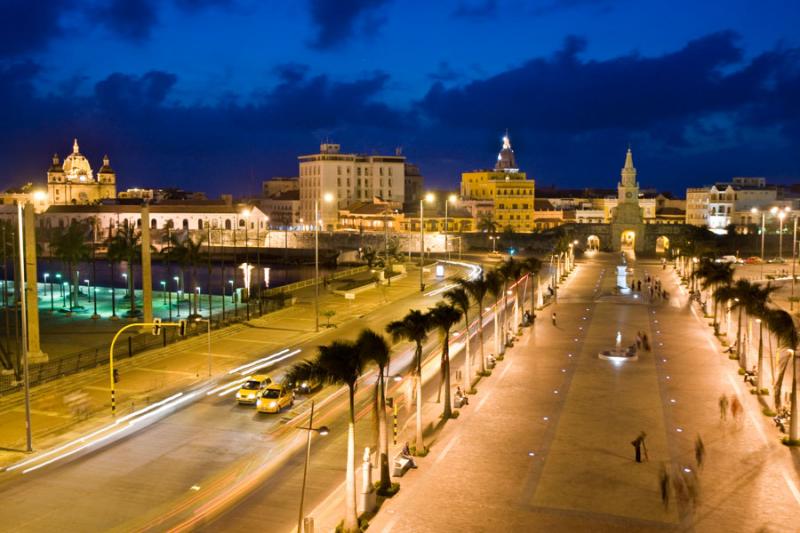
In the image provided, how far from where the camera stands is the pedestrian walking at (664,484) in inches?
822

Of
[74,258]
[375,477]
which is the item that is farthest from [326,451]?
[74,258]

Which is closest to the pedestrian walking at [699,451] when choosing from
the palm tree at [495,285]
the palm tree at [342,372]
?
the palm tree at [342,372]

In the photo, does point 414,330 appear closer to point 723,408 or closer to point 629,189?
point 723,408

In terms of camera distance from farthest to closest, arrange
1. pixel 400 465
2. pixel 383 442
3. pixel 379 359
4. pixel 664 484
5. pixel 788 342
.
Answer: pixel 788 342 → pixel 400 465 → pixel 383 442 → pixel 664 484 → pixel 379 359

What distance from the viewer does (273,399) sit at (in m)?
30.0

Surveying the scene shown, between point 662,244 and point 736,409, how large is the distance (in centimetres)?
11619

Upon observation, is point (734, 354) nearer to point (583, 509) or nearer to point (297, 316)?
point (583, 509)

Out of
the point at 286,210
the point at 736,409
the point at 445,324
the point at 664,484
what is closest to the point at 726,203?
the point at 286,210

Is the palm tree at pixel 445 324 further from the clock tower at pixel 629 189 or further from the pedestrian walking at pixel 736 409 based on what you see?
the clock tower at pixel 629 189

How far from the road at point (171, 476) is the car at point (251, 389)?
98cm

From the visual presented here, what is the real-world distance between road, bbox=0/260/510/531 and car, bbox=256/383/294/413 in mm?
510

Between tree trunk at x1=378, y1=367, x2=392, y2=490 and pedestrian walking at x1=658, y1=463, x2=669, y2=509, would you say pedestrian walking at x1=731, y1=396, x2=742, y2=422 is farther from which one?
tree trunk at x1=378, y1=367, x2=392, y2=490

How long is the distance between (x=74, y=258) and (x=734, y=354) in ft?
185

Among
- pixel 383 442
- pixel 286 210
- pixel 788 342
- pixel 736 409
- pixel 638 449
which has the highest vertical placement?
pixel 286 210
